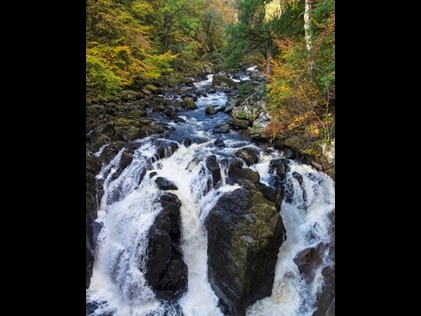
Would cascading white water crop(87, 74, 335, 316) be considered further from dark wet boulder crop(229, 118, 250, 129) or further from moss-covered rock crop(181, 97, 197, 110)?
moss-covered rock crop(181, 97, 197, 110)

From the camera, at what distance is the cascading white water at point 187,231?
431 centimetres

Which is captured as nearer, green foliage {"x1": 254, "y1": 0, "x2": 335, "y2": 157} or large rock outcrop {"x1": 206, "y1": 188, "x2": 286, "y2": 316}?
large rock outcrop {"x1": 206, "y1": 188, "x2": 286, "y2": 316}

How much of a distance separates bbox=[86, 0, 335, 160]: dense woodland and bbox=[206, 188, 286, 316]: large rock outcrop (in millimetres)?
1841

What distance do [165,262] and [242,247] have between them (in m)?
1.20

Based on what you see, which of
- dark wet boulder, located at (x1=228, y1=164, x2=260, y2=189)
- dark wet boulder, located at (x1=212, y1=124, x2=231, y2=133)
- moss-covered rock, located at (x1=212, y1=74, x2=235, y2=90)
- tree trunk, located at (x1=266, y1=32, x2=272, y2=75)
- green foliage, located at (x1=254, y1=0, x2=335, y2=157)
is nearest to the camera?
green foliage, located at (x1=254, y1=0, x2=335, y2=157)

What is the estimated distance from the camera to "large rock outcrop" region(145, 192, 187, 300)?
14.4ft

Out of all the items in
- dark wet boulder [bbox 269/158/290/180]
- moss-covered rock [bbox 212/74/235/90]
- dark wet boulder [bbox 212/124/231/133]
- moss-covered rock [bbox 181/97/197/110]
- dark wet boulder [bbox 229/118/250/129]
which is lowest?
dark wet boulder [bbox 269/158/290/180]

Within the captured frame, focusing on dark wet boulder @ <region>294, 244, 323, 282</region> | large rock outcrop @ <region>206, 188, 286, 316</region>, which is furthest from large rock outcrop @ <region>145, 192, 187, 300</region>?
dark wet boulder @ <region>294, 244, 323, 282</region>

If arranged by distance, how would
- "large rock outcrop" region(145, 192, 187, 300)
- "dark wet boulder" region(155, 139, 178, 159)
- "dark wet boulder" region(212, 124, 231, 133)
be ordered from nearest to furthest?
"large rock outcrop" region(145, 192, 187, 300)
"dark wet boulder" region(155, 139, 178, 159)
"dark wet boulder" region(212, 124, 231, 133)
